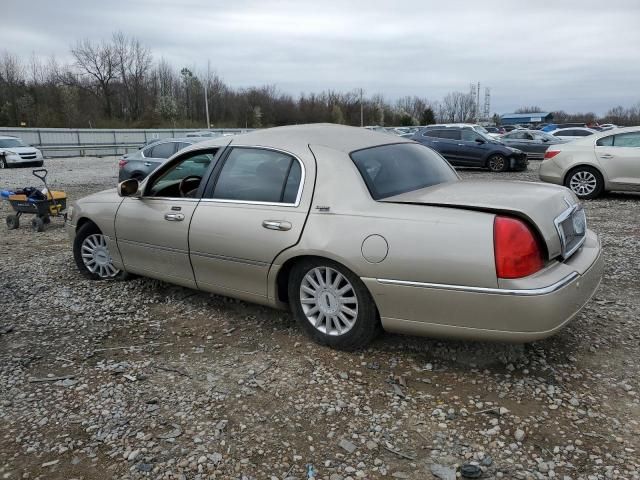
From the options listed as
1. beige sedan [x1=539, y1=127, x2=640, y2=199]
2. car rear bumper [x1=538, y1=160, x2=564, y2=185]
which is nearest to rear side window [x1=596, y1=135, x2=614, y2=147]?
beige sedan [x1=539, y1=127, x2=640, y2=199]

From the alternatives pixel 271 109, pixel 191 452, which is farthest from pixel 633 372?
pixel 271 109

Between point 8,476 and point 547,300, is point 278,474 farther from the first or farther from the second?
point 547,300

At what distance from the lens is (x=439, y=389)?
3.14 metres

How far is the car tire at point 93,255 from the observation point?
5.24 m

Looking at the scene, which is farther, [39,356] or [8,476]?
[39,356]

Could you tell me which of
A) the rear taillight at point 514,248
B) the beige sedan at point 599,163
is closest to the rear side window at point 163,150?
the beige sedan at point 599,163

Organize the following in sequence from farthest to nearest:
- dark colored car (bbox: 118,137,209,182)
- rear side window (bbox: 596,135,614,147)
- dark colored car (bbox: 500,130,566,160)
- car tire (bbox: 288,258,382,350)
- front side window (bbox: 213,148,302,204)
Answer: dark colored car (bbox: 500,130,566,160) < dark colored car (bbox: 118,137,209,182) < rear side window (bbox: 596,135,614,147) < front side window (bbox: 213,148,302,204) < car tire (bbox: 288,258,382,350)

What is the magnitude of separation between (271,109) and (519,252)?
252ft

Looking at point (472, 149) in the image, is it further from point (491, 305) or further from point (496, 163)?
point (491, 305)

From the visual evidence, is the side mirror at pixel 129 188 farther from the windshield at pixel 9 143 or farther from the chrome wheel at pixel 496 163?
the windshield at pixel 9 143

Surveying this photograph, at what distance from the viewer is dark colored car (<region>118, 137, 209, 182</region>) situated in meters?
12.8

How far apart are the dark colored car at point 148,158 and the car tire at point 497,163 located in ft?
33.2

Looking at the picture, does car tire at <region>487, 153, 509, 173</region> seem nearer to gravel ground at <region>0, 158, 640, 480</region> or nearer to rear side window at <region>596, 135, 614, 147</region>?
rear side window at <region>596, 135, 614, 147</region>

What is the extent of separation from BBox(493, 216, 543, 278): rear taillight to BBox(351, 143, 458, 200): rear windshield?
0.84 m
